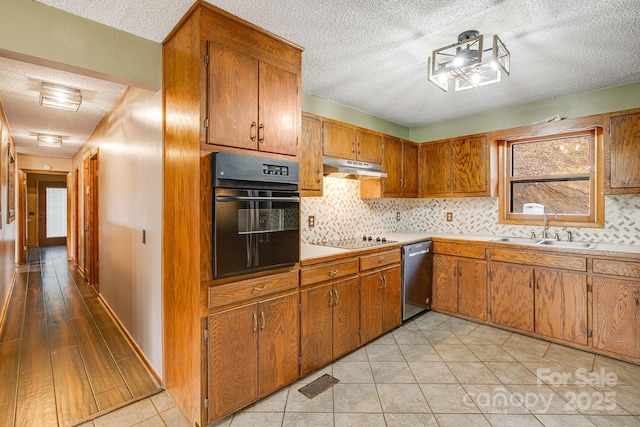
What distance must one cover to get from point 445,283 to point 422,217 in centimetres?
118

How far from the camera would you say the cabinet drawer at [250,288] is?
1856mm

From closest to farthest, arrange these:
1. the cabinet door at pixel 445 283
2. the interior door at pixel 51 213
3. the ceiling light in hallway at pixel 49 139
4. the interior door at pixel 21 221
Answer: the cabinet door at pixel 445 283 < the ceiling light in hallway at pixel 49 139 < the interior door at pixel 21 221 < the interior door at pixel 51 213

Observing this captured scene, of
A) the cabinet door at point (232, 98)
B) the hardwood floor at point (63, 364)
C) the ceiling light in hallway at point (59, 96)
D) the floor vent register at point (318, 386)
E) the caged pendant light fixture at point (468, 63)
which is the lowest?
the floor vent register at point (318, 386)

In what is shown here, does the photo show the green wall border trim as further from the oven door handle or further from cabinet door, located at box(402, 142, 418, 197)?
cabinet door, located at box(402, 142, 418, 197)

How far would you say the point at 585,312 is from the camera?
9.36 ft

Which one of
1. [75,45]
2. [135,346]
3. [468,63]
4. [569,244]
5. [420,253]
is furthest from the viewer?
[420,253]

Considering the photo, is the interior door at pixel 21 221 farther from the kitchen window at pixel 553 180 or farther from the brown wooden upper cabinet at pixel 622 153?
the brown wooden upper cabinet at pixel 622 153

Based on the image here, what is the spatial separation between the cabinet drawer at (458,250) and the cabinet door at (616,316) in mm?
984

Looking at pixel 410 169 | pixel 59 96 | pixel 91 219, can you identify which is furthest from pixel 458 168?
pixel 91 219

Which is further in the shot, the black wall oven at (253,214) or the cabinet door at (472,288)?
the cabinet door at (472,288)

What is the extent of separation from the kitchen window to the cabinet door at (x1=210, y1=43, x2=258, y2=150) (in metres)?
3.27

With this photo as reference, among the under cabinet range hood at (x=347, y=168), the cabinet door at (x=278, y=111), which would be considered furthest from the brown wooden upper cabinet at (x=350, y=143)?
the cabinet door at (x=278, y=111)

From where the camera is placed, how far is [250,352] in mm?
2016

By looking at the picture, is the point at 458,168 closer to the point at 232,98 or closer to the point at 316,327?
the point at 316,327
